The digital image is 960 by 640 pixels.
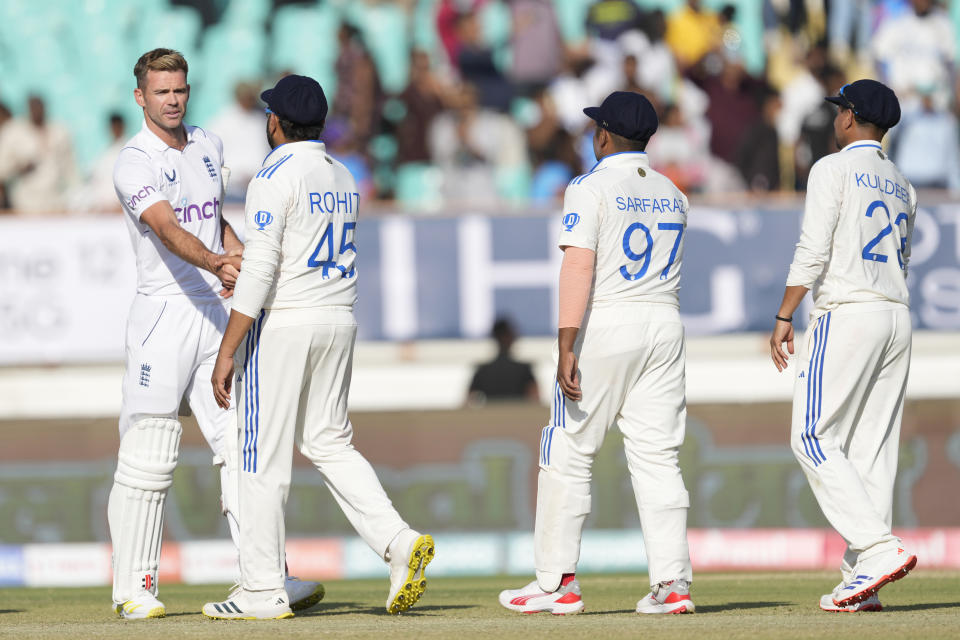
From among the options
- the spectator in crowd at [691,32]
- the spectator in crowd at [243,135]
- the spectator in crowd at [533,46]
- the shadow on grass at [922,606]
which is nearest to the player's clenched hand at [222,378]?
the shadow on grass at [922,606]

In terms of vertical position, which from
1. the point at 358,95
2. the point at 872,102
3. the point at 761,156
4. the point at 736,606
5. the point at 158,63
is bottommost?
the point at 736,606

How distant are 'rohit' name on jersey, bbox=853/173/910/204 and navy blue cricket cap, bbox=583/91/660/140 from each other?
37.0 inches

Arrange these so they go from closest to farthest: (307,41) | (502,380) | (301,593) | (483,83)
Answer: (301,593), (502,380), (483,83), (307,41)

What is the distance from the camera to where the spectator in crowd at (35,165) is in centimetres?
1545

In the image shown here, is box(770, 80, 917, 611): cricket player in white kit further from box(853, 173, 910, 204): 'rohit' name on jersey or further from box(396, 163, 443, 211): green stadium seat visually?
box(396, 163, 443, 211): green stadium seat

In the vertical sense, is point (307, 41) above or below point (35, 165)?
above

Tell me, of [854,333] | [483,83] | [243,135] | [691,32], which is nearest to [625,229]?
[854,333]

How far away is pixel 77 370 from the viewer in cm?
1472

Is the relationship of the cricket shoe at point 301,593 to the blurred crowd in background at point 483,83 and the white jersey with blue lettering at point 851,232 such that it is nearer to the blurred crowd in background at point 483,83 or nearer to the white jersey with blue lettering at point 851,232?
the white jersey with blue lettering at point 851,232

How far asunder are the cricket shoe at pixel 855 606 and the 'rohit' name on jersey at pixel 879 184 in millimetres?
1797

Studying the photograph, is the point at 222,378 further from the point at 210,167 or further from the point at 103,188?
the point at 103,188

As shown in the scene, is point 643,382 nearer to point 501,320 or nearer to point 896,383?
point 896,383

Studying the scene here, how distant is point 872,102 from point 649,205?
1128 millimetres

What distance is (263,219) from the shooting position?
21.2 ft
